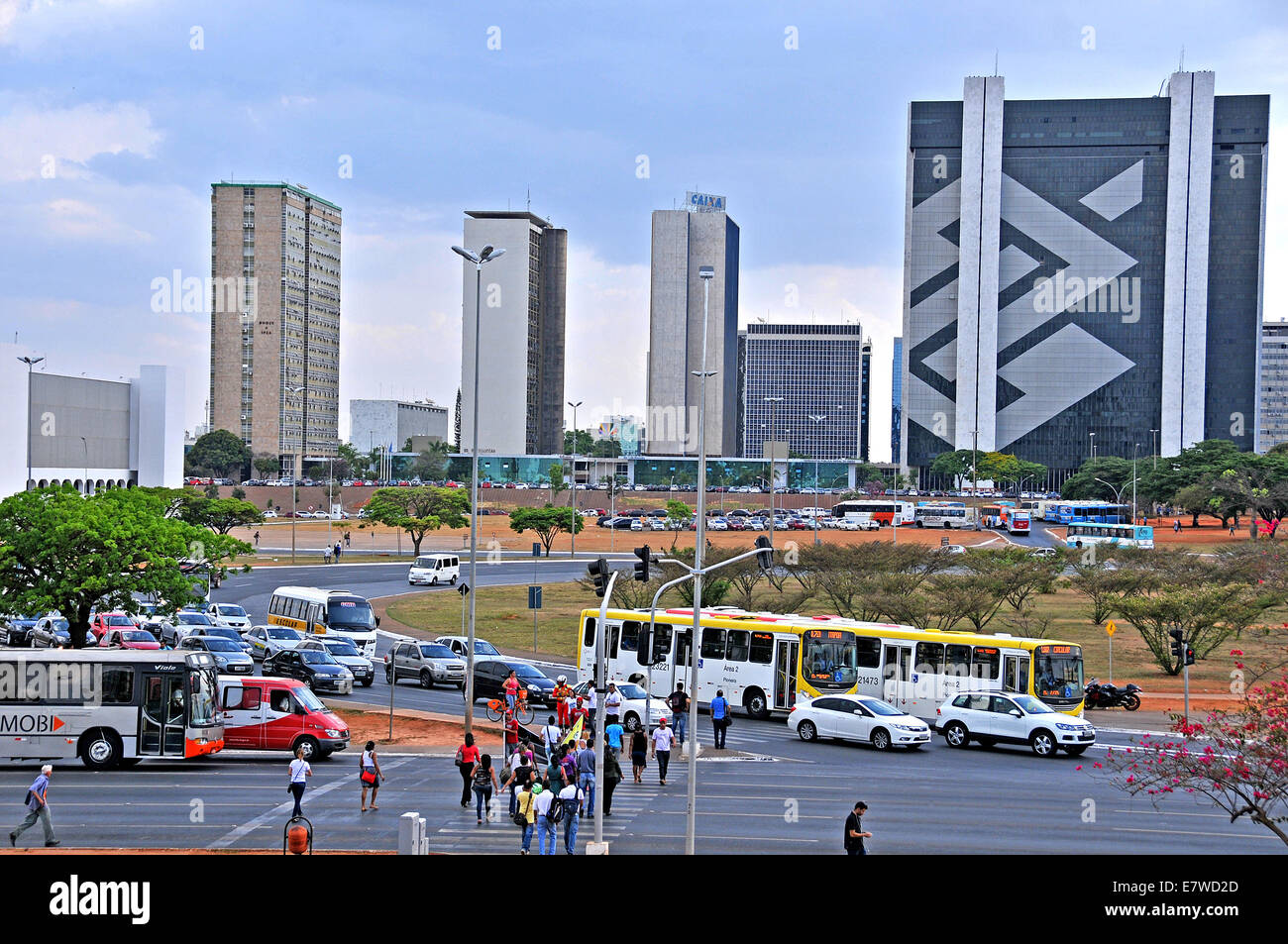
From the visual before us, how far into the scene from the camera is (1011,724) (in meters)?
28.4

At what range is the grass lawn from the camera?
1629 inches

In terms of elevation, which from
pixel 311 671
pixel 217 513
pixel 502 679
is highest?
pixel 217 513

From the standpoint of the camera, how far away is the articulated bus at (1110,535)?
7706 cm

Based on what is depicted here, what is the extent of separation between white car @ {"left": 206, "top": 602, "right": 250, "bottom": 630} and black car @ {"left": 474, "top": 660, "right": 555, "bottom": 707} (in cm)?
1553

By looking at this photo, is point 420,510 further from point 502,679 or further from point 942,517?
point 502,679

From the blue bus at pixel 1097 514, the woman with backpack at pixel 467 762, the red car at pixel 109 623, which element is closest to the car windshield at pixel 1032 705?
the woman with backpack at pixel 467 762

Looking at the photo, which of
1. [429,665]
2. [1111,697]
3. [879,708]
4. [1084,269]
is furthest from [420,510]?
[1084,269]

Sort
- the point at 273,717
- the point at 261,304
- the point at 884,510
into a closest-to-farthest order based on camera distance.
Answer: the point at 273,717 < the point at 884,510 < the point at 261,304

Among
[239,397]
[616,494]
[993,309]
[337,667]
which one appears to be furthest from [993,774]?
[239,397]

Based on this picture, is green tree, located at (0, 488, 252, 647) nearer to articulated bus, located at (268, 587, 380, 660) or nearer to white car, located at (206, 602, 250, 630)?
articulated bus, located at (268, 587, 380, 660)

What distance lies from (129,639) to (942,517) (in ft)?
277
